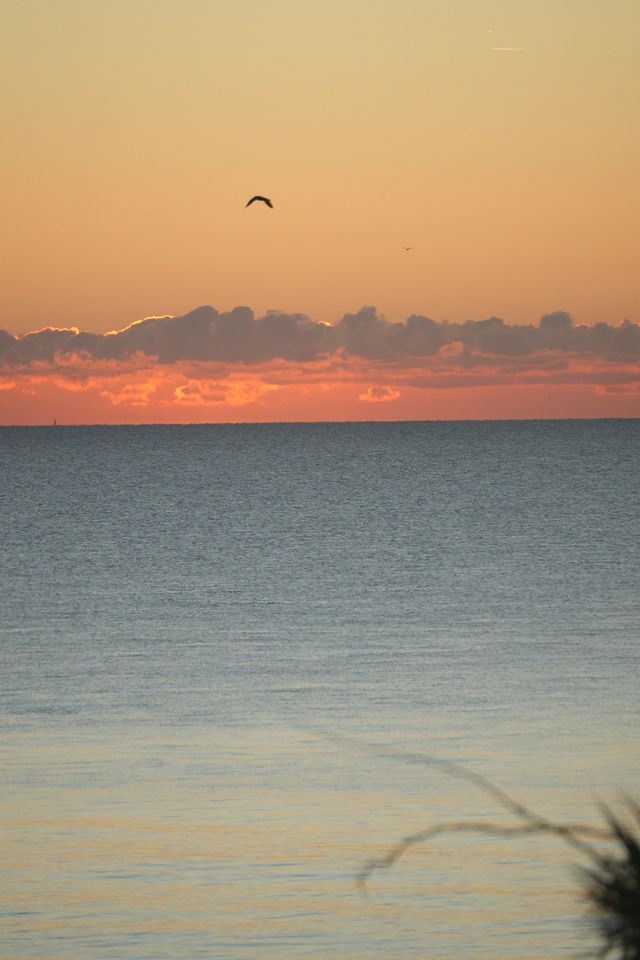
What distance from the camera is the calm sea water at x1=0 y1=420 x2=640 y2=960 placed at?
13.5 meters

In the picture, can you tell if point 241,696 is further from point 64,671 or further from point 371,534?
point 371,534

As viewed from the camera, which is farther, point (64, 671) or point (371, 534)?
point (371, 534)

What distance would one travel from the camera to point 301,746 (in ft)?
65.7

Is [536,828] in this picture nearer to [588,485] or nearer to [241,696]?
[241,696]

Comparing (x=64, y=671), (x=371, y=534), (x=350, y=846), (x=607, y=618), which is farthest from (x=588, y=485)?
(x=350, y=846)

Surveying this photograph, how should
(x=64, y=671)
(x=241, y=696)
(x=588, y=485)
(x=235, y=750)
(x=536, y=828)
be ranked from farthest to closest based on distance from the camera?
(x=588, y=485)
(x=64, y=671)
(x=241, y=696)
(x=235, y=750)
(x=536, y=828)

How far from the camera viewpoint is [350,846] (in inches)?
601

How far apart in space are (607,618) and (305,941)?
23654mm

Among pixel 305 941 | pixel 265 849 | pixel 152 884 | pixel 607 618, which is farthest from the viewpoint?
pixel 607 618

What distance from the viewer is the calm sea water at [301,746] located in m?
13.5

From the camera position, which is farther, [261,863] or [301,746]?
[301,746]

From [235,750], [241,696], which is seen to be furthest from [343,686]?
[235,750]

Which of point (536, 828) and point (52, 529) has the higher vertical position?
point (536, 828)

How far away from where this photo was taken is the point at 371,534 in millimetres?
69625
